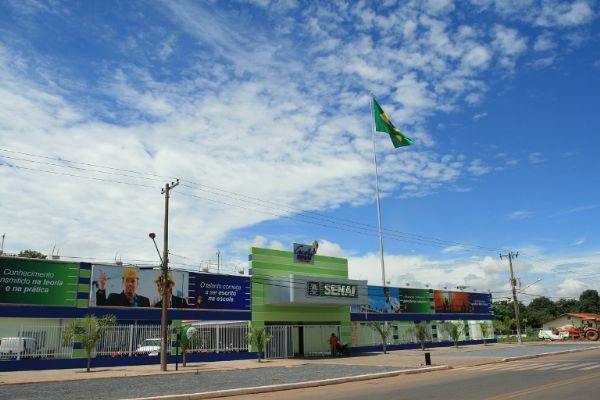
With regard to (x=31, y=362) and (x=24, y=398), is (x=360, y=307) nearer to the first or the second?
(x=31, y=362)

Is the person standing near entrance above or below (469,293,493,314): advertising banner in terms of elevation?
below

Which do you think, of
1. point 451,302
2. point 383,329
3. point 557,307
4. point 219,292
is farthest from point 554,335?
point 557,307

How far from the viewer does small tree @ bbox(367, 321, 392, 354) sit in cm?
3947

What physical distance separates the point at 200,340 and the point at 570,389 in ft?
70.2

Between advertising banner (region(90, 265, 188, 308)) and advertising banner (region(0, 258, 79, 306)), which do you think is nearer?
advertising banner (region(0, 258, 79, 306))

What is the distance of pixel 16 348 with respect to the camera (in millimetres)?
24812

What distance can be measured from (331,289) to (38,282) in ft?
59.6

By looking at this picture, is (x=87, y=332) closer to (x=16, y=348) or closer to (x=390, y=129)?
(x=16, y=348)

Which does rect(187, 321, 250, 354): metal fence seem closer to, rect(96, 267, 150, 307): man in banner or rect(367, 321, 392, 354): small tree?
rect(96, 267, 150, 307): man in banner

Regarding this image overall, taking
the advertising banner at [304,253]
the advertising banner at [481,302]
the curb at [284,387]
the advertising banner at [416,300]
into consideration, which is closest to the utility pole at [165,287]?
the curb at [284,387]

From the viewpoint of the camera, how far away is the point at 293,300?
110 feet

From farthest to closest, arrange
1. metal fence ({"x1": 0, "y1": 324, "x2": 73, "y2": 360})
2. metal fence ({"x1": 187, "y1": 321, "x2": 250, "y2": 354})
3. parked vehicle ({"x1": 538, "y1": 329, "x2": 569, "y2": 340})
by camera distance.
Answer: parked vehicle ({"x1": 538, "y1": 329, "x2": 569, "y2": 340}) < metal fence ({"x1": 187, "y1": 321, "x2": 250, "y2": 354}) < metal fence ({"x1": 0, "y1": 324, "x2": 73, "y2": 360})

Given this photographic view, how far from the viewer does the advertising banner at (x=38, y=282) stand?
1016 inches

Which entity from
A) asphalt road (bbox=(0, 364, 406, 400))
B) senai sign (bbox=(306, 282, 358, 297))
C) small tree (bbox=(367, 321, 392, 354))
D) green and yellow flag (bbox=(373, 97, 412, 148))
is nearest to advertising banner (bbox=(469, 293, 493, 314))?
small tree (bbox=(367, 321, 392, 354))
